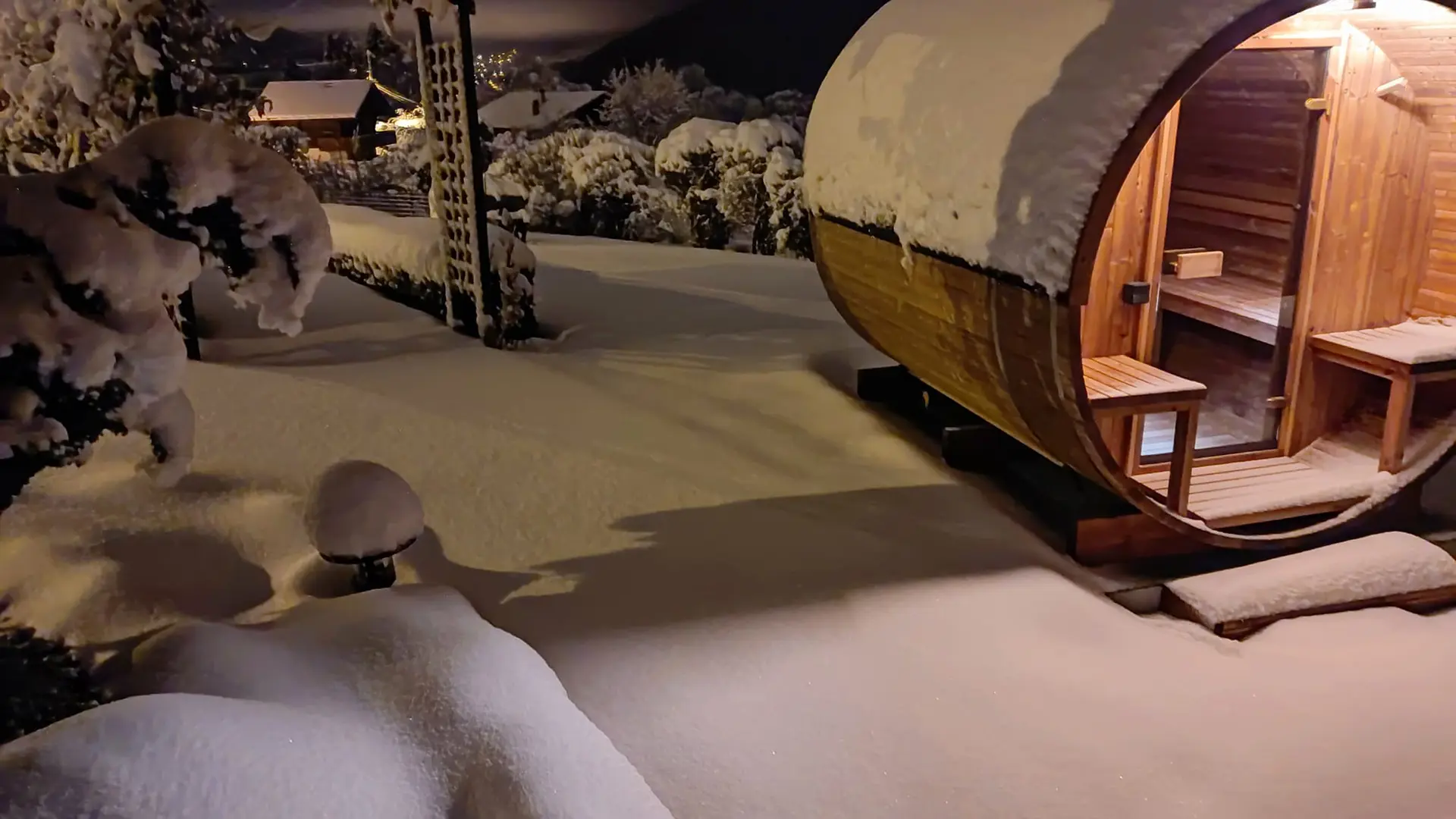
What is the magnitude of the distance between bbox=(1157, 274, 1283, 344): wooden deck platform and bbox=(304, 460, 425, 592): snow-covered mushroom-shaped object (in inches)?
139

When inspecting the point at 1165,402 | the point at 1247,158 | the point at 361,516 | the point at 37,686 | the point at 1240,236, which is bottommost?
the point at 37,686

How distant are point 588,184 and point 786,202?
96.7 inches

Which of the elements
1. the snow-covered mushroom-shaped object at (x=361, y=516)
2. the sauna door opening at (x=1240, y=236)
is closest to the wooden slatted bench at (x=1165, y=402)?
the sauna door opening at (x=1240, y=236)

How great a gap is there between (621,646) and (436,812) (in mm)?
1193

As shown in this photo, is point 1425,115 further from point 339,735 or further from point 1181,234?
point 339,735

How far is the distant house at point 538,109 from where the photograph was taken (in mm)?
11633

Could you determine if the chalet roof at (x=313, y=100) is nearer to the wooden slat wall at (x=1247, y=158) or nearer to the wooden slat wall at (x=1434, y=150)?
the wooden slat wall at (x=1247, y=158)

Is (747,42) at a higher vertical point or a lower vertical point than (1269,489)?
higher

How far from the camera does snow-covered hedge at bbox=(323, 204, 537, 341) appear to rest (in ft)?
22.9

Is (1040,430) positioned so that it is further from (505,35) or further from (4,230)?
(505,35)

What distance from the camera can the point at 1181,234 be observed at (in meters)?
4.99

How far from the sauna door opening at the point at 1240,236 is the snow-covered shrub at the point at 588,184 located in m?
7.70

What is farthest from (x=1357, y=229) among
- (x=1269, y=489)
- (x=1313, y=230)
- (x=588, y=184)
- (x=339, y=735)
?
(x=588, y=184)

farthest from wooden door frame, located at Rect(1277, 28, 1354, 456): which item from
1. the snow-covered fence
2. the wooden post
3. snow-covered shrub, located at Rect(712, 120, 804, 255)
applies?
the snow-covered fence
